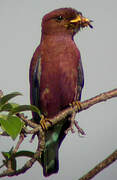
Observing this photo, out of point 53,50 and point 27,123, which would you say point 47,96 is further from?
point 27,123

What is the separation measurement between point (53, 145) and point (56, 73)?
594 mm

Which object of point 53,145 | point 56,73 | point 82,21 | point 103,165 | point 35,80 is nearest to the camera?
point 103,165

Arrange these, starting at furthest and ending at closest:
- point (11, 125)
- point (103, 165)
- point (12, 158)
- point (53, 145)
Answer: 1. point (53, 145)
2. point (12, 158)
3. point (11, 125)
4. point (103, 165)

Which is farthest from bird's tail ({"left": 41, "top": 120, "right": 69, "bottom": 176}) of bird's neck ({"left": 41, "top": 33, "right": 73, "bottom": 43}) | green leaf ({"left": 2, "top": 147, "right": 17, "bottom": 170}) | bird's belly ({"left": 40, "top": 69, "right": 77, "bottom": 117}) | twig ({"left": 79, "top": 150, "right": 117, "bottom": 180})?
twig ({"left": 79, "top": 150, "right": 117, "bottom": 180})

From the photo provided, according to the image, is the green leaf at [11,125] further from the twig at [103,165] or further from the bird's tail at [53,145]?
the bird's tail at [53,145]

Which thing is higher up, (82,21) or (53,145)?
(82,21)

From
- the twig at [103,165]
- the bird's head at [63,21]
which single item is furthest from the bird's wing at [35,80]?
the twig at [103,165]

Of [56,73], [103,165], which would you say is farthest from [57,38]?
[103,165]

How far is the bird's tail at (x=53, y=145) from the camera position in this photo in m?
2.73

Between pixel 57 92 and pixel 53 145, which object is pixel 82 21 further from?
pixel 53 145

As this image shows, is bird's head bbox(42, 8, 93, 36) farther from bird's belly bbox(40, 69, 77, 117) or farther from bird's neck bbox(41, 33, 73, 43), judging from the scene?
bird's belly bbox(40, 69, 77, 117)

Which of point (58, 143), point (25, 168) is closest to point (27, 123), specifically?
point (25, 168)

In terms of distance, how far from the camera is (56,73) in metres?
2.72

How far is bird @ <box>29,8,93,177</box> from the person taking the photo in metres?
2.73
